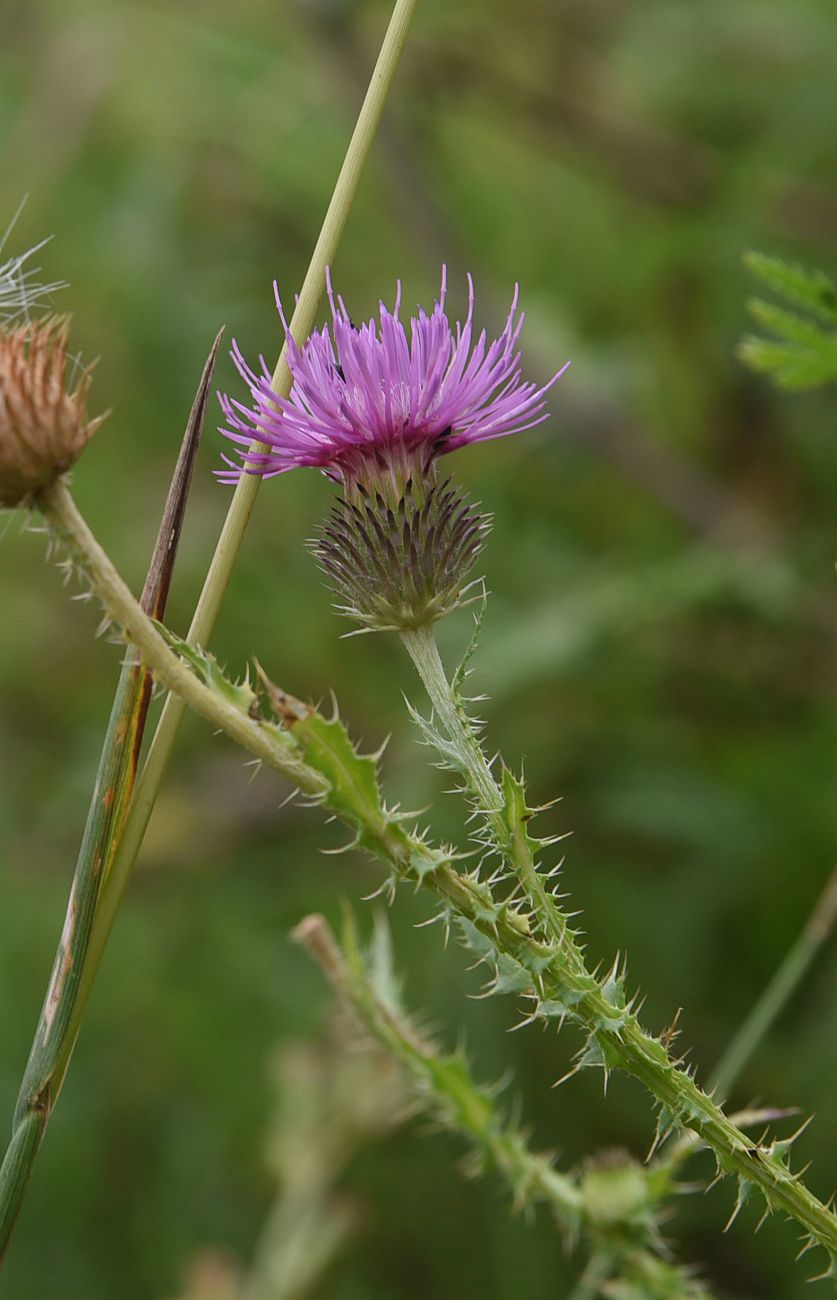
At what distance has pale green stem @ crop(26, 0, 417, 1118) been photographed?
0.92 meters

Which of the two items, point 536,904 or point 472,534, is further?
point 472,534

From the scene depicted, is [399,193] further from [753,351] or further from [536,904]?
[536,904]

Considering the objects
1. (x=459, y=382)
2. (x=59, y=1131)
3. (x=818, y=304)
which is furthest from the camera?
(x=59, y=1131)

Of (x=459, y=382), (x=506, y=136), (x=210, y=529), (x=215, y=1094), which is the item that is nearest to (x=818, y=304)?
(x=459, y=382)

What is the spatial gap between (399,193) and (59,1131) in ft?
7.19

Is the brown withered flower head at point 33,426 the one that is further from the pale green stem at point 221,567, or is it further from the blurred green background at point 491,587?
the blurred green background at point 491,587

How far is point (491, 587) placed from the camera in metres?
3.23

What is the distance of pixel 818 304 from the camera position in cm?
125

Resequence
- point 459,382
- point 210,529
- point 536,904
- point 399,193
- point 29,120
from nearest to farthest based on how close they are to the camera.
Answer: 1. point 536,904
2. point 459,382
3. point 399,193
4. point 210,529
5. point 29,120

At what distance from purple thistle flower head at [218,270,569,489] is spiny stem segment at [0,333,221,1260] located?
62 millimetres

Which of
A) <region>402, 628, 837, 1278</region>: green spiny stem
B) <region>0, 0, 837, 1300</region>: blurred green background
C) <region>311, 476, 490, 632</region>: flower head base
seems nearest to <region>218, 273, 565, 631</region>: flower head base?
<region>311, 476, 490, 632</region>: flower head base

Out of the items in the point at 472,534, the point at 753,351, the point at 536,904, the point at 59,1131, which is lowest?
the point at 59,1131

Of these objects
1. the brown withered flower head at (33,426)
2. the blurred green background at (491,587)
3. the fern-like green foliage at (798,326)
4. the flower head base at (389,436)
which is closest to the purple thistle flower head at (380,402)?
the flower head base at (389,436)

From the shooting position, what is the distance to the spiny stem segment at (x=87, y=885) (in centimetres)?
90
